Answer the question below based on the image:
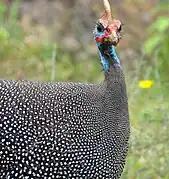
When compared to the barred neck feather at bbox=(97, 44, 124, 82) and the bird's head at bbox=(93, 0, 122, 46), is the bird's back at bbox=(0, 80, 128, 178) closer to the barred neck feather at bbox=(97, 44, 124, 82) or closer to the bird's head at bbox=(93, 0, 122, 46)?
the barred neck feather at bbox=(97, 44, 124, 82)

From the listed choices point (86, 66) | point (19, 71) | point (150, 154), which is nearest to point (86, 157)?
point (150, 154)

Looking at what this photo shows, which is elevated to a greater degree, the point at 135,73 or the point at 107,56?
the point at 135,73

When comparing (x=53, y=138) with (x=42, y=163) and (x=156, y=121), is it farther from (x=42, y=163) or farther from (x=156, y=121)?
(x=156, y=121)

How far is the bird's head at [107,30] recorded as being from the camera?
13.1ft

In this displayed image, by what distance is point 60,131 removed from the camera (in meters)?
3.90

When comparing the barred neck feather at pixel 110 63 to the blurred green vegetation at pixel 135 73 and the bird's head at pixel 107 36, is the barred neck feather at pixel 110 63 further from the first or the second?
the blurred green vegetation at pixel 135 73

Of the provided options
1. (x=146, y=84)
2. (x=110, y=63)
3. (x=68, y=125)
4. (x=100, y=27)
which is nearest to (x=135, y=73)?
(x=146, y=84)

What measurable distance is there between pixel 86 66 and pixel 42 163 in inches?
158

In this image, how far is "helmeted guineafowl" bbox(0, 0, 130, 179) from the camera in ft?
12.6

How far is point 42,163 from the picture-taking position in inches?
151

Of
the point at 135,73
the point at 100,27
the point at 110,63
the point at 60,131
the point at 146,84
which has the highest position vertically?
the point at 135,73

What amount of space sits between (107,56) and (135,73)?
6.07 ft

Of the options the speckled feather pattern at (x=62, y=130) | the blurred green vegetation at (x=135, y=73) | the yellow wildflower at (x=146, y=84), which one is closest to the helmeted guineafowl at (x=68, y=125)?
the speckled feather pattern at (x=62, y=130)

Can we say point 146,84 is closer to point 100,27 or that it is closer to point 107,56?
point 107,56
